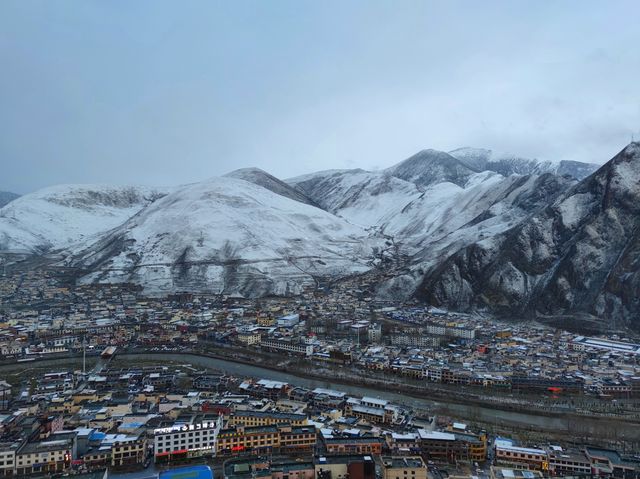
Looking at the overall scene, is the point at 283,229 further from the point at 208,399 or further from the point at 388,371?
the point at 208,399

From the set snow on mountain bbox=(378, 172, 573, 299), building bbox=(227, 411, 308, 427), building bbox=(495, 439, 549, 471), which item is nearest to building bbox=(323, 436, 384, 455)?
building bbox=(227, 411, 308, 427)

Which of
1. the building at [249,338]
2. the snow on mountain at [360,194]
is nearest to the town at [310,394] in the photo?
the building at [249,338]

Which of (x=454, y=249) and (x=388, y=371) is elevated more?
(x=454, y=249)

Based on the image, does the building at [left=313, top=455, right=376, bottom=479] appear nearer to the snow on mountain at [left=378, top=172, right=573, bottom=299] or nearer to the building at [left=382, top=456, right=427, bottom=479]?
the building at [left=382, top=456, right=427, bottom=479]

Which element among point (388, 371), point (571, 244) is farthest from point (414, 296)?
point (388, 371)

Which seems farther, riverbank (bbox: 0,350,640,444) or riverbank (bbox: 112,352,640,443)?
riverbank (bbox: 0,350,640,444)

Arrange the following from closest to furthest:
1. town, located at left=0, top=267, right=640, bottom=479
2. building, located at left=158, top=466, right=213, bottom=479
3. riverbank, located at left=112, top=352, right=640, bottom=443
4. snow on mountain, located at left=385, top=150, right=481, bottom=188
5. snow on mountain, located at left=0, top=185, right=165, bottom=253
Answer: building, located at left=158, top=466, right=213, bottom=479
town, located at left=0, top=267, right=640, bottom=479
riverbank, located at left=112, top=352, right=640, bottom=443
snow on mountain, located at left=0, top=185, right=165, bottom=253
snow on mountain, located at left=385, top=150, right=481, bottom=188
